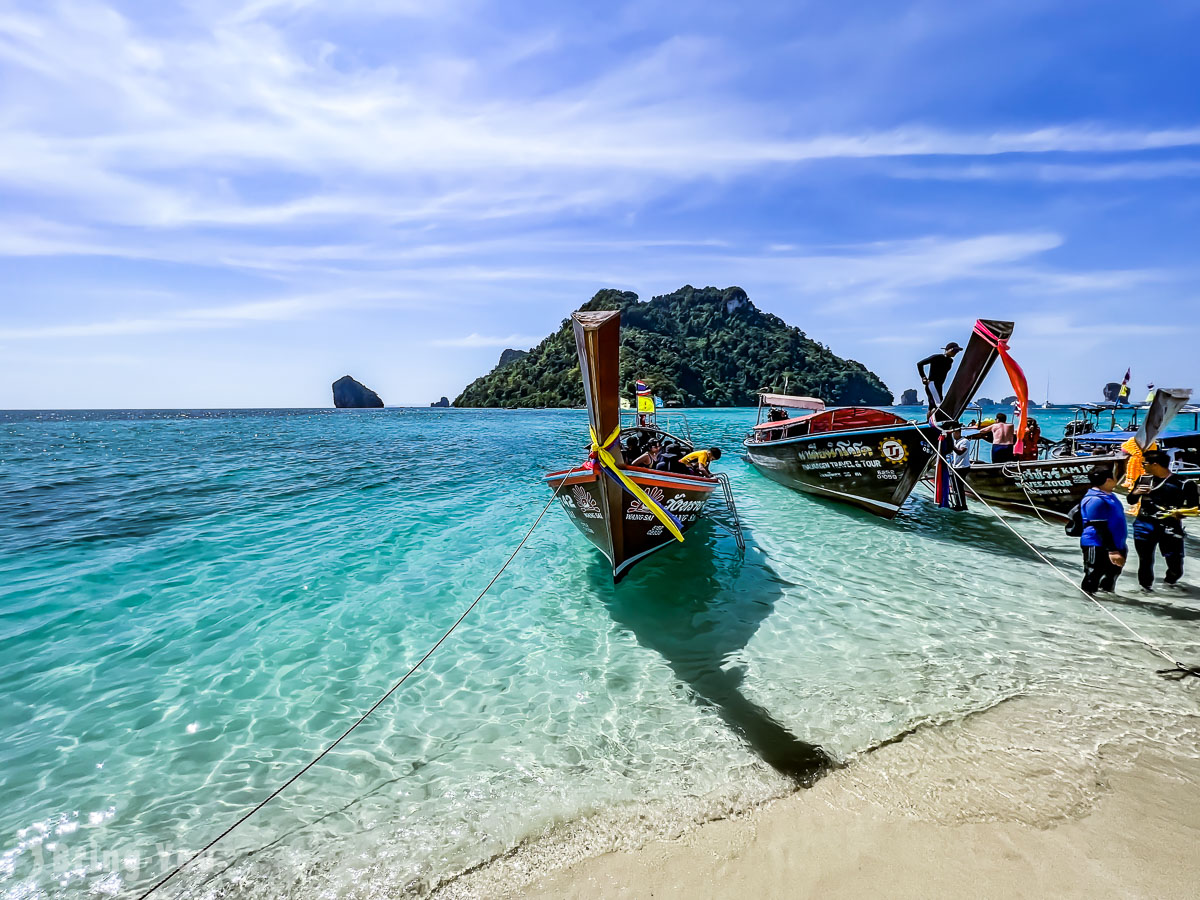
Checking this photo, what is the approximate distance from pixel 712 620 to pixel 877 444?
7713 mm

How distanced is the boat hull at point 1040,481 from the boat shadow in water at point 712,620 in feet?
23.5

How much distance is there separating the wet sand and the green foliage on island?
106525 mm

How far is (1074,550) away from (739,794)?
10690 millimetres

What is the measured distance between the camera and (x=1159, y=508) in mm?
7422

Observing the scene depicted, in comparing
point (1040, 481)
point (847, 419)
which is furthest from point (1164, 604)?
point (847, 419)

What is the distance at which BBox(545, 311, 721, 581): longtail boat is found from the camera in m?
6.59

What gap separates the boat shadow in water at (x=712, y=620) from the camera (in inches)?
191

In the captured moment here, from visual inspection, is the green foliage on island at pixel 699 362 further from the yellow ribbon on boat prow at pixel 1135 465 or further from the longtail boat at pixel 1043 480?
the yellow ribbon on boat prow at pixel 1135 465

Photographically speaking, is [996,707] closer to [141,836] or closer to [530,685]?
[530,685]

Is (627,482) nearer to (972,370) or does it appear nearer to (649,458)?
(649,458)

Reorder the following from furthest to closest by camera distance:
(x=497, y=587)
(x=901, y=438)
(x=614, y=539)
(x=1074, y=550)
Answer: (x=901, y=438) < (x=1074, y=550) < (x=497, y=587) < (x=614, y=539)

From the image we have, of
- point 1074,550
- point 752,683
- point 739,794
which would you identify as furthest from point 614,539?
point 1074,550

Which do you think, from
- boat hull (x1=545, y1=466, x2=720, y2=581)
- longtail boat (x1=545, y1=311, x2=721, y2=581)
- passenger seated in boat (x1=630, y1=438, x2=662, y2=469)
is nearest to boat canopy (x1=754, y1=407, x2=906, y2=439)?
passenger seated in boat (x1=630, y1=438, x2=662, y2=469)

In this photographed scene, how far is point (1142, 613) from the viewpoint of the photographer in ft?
23.7
